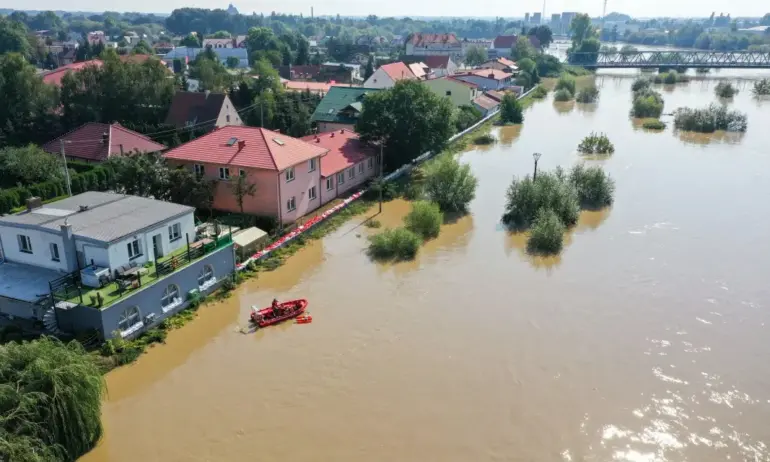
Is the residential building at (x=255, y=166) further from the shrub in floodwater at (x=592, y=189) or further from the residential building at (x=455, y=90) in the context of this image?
the residential building at (x=455, y=90)

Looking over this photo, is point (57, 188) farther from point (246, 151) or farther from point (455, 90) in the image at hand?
point (455, 90)

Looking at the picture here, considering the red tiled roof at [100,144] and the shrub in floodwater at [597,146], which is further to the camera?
the shrub in floodwater at [597,146]

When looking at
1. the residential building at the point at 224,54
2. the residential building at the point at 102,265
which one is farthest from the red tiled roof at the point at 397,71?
the residential building at the point at 102,265

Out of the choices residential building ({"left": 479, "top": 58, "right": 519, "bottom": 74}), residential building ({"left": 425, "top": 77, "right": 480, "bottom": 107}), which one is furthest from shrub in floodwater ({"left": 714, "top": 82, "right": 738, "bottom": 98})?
residential building ({"left": 425, "top": 77, "right": 480, "bottom": 107})

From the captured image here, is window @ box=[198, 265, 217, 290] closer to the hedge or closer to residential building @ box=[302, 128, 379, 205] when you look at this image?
residential building @ box=[302, 128, 379, 205]

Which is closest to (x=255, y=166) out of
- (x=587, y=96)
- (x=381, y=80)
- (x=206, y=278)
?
(x=206, y=278)

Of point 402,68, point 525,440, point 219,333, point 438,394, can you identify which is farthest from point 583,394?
point 402,68

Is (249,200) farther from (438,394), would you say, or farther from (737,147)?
(737,147)
